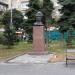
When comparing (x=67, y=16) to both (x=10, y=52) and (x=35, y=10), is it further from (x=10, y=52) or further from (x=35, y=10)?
(x=10, y=52)

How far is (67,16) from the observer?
39875 mm

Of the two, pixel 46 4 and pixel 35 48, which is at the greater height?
pixel 46 4

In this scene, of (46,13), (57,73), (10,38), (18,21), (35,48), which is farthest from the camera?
(18,21)

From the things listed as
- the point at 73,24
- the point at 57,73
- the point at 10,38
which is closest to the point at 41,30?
the point at 10,38

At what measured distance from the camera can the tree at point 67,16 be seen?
38.7 meters

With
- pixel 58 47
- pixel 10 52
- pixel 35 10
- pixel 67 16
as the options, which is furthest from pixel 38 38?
pixel 35 10

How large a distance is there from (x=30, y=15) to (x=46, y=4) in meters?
3.37

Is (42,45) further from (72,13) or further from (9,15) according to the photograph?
(9,15)

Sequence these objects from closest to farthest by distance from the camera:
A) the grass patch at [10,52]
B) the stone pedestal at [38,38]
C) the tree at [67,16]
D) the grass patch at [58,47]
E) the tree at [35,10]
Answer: the grass patch at [10,52] < the stone pedestal at [38,38] < the grass patch at [58,47] < the tree at [67,16] < the tree at [35,10]

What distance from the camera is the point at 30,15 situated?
166 feet

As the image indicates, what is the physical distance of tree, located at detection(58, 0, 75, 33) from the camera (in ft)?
127

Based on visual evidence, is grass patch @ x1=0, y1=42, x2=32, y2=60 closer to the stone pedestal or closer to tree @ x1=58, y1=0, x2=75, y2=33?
the stone pedestal

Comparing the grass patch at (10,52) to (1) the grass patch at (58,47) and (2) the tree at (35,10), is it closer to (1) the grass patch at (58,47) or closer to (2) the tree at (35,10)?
(1) the grass patch at (58,47)

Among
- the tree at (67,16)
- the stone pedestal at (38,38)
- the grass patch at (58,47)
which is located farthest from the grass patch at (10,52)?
the tree at (67,16)
